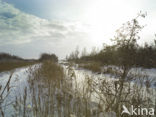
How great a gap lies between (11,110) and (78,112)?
123cm

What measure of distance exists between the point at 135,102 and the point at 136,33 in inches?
A: 39.0

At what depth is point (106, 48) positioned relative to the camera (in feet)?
5.53

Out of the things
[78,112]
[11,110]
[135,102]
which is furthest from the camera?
[11,110]

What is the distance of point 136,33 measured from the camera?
64.3 inches

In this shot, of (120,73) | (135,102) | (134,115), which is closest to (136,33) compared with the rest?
(120,73)

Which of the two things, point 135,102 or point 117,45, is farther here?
point 135,102

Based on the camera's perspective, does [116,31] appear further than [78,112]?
No

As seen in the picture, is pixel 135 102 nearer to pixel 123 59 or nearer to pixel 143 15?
pixel 123 59

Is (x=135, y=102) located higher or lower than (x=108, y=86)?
lower

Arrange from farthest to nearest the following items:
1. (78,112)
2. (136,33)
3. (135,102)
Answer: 1. (78,112)
2. (135,102)
3. (136,33)

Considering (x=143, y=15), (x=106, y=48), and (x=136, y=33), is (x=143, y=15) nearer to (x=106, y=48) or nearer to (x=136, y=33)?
(x=136, y=33)

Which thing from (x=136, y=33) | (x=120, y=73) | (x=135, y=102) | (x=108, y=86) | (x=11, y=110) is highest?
(x=136, y=33)

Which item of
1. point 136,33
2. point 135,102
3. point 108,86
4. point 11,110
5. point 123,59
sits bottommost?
point 11,110

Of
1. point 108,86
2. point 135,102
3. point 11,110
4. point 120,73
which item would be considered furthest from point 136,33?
point 11,110
